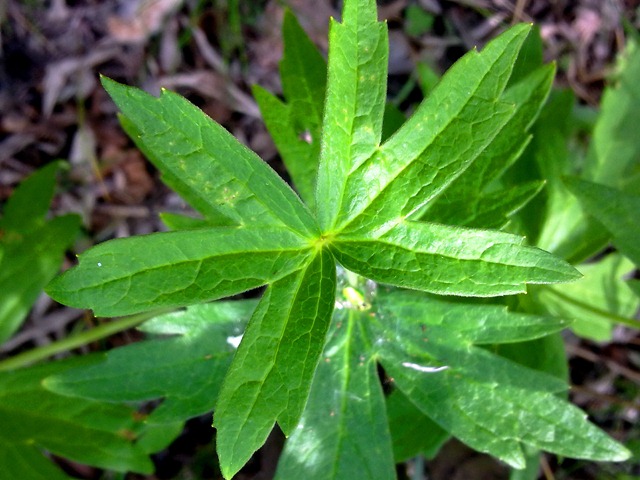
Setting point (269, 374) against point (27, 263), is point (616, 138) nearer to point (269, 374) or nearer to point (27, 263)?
point (269, 374)

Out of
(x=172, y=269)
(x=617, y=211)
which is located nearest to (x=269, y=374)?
(x=172, y=269)

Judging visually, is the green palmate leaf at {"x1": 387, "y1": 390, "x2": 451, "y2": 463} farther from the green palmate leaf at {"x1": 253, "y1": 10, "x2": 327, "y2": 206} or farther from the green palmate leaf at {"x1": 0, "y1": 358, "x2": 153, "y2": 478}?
the green palmate leaf at {"x1": 0, "y1": 358, "x2": 153, "y2": 478}

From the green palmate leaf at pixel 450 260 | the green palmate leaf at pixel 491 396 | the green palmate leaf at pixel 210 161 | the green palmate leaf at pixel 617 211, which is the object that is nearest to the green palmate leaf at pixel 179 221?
the green palmate leaf at pixel 210 161

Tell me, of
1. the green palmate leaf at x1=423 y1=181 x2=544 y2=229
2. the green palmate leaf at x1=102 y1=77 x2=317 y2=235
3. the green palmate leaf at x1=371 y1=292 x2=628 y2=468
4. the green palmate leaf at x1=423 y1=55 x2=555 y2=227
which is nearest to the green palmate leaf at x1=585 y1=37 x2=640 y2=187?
the green palmate leaf at x1=423 y1=55 x2=555 y2=227

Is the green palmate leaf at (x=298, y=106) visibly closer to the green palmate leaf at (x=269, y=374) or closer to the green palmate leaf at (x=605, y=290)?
the green palmate leaf at (x=269, y=374)

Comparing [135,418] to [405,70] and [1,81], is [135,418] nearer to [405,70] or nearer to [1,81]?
[1,81]

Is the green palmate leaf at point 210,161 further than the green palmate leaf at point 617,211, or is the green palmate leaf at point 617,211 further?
the green palmate leaf at point 617,211
